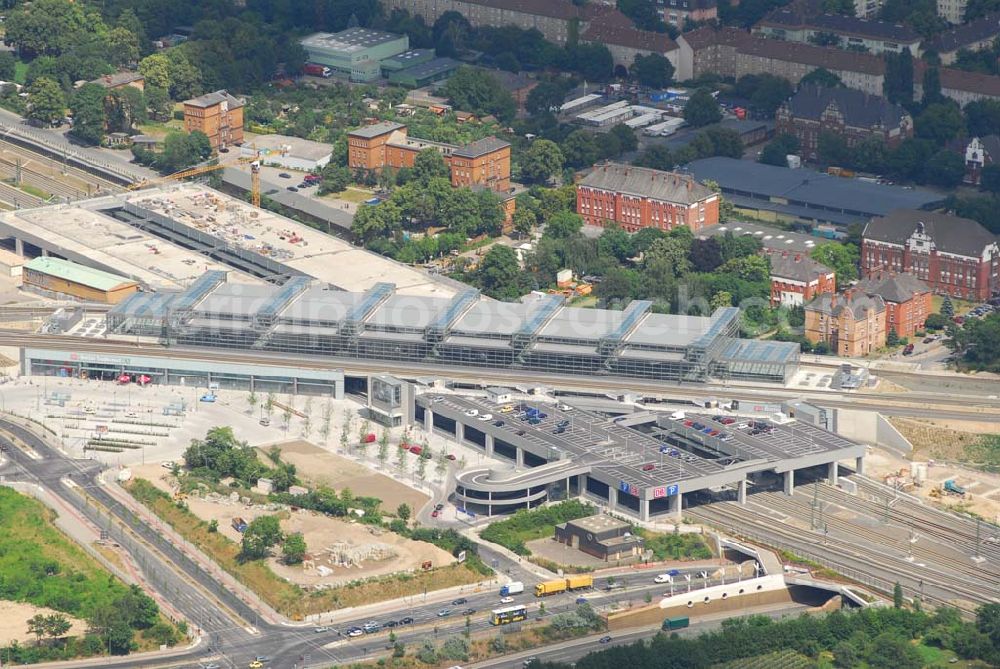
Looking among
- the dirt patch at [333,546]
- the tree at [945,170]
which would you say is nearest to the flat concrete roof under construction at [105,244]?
the dirt patch at [333,546]

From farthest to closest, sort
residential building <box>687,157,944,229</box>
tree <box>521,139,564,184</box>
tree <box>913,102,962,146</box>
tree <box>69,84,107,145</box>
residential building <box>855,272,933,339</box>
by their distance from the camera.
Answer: tree <box>69,84,107,145</box>
tree <box>913,102,962,146</box>
tree <box>521,139,564,184</box>
residential building <box>687,157,944,229</box>
residential building <box>855,272,933,339</box>

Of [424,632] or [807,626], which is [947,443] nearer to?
[807,626]

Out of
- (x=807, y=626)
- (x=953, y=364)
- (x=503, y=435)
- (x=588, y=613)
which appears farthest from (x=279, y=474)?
(x=953, y=364)

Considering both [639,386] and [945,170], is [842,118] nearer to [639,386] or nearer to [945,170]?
[945,170]

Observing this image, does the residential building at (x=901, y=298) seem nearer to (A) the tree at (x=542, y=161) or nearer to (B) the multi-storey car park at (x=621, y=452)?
(B) the multi-storey car park at (x=621, y=452)

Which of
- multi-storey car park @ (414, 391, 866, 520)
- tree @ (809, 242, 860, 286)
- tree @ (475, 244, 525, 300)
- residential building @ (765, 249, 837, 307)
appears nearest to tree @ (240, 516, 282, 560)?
multi-storey car park @ (414, 391, 866, 520)

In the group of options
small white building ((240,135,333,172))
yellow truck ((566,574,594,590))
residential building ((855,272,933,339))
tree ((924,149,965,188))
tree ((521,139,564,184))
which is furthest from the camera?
small white building ((240,135,333,172))

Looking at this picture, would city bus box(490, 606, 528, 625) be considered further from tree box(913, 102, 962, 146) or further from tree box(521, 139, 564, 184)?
tree box(913, 102, 962, 146)

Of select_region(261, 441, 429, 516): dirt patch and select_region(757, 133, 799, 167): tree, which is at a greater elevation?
select_region(757, 133, 799, 167): tree
